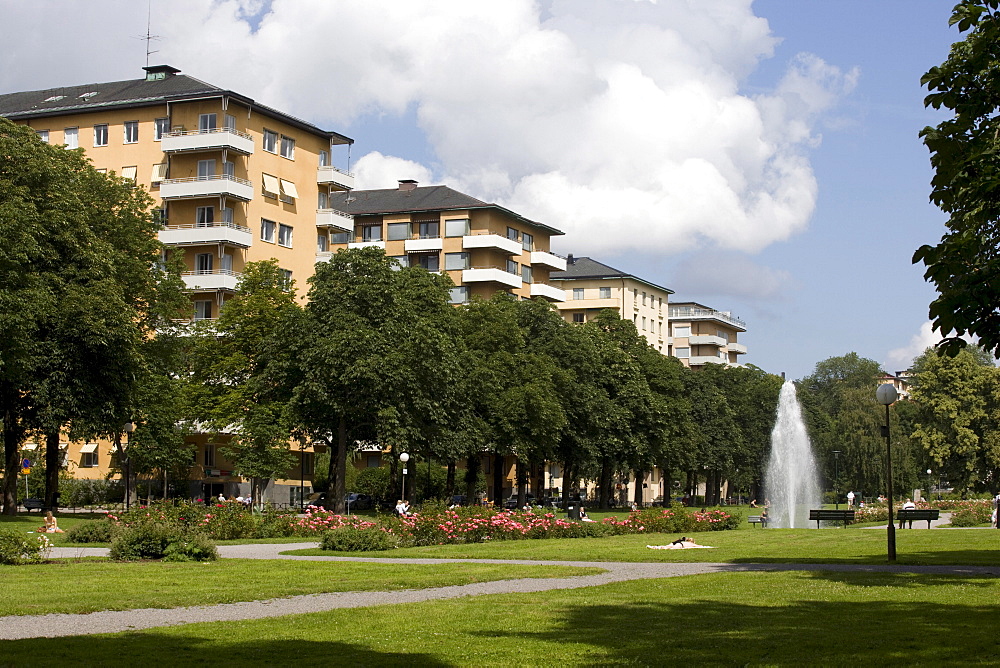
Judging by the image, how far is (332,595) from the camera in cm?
1892

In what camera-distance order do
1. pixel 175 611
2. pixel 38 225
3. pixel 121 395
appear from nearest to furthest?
pixel 175 611, pixel 38 225, pixel 121 395

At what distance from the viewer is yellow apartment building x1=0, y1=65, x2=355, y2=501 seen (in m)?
81.8

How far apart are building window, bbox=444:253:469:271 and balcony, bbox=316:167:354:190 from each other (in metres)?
20.9

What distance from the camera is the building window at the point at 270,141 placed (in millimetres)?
86875

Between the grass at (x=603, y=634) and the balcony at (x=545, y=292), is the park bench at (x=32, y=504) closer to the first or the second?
the grass at (x=603, y=634)

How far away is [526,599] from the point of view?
18078 millimetres

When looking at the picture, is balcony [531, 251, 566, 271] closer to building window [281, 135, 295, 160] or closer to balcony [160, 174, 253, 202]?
building window [281, 135, 295, 160]

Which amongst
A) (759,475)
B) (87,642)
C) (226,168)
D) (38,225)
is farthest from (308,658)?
(759,475)

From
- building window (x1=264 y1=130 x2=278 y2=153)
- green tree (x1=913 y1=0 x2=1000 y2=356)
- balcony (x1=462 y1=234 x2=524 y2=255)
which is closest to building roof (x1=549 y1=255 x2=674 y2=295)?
balcony (x1=462 y1=234 x2=524 y2=255)

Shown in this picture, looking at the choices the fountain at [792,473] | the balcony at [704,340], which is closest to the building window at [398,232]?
the fountain at [792,473]

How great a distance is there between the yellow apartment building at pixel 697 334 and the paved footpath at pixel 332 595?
14287 centimetres

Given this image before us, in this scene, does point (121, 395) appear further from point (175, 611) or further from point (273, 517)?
point (175, 611)

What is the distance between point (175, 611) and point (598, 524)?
91.2ft

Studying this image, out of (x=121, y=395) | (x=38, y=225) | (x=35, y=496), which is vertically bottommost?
(x=35, y=496)
